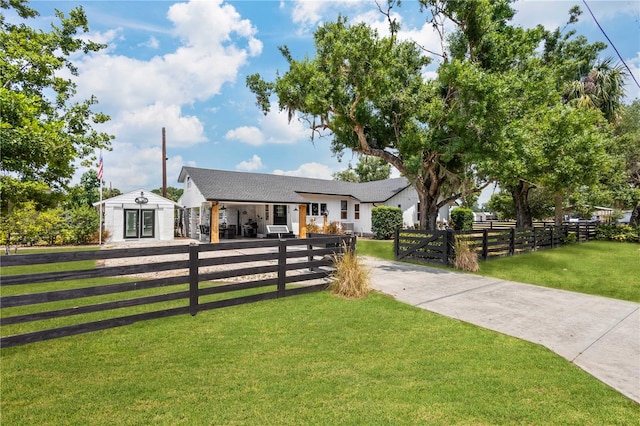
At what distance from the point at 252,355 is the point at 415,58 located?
39.6 feet

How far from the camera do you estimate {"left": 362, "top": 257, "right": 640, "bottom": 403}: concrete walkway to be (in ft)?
12.4

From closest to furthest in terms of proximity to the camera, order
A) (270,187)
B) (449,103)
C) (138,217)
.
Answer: (449,103) < (138,217) < (270,187)

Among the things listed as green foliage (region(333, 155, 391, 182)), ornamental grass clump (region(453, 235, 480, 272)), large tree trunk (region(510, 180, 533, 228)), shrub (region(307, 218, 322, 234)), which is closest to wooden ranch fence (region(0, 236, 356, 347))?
ornamental grass clump (region(453, 235, 480, 272))

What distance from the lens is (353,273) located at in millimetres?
6719

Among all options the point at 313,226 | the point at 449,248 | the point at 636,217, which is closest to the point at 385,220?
the point at 313,226

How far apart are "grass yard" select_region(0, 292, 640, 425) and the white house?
16.7 m

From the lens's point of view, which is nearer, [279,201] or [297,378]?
[297,378]

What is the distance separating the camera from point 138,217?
63.5 ft

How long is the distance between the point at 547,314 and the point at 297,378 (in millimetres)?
4900

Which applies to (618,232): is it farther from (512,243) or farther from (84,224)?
(84,224)

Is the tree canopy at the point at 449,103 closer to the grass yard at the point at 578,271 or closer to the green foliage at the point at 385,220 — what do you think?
the grass yard at the point at 578,271

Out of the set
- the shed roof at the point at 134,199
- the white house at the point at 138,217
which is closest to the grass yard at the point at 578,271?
the white house at the point at 138,217

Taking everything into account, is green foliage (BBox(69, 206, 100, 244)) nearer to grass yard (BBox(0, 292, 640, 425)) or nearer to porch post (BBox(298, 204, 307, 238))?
porch post (BBox(298, 204, 307, 238))


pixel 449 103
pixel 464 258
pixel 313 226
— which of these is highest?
pixel 449 103
